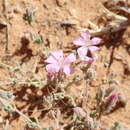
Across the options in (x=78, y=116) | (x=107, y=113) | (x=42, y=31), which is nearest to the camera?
(x=78, y=116)

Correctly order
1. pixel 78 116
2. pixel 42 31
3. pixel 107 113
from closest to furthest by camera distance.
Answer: pixel 78 116 < pixel 107 113 < pixel 42 31

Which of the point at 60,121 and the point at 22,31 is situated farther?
the point at 22,31

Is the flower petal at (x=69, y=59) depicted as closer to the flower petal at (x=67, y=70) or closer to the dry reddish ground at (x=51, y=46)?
the flower petal at (x=67, y=70)

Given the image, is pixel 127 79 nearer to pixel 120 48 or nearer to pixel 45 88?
pixel 120 48

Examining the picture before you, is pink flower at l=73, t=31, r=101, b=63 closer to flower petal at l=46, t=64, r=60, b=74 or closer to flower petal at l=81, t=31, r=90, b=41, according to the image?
flower petal at l=81, t=31, r=90, b=41

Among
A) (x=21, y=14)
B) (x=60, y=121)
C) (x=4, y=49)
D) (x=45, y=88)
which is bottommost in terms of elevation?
(x=60, y=121)

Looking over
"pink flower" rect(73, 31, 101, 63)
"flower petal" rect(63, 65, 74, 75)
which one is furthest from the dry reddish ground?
"flower petal" rect(63, 65, 74, 75)

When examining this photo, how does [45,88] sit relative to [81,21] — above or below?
below

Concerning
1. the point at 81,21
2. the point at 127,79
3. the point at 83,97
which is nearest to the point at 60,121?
the point at 83,97
